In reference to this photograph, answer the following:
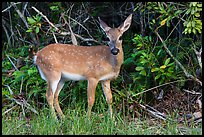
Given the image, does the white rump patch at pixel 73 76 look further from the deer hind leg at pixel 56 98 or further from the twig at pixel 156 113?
the twig at pixel 156 113

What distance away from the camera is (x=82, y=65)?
319 inches

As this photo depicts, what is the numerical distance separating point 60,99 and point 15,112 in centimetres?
90

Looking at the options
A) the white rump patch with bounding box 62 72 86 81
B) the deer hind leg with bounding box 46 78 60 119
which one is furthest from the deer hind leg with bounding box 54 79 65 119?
the white rump patch with bounding box 62 72 86 81

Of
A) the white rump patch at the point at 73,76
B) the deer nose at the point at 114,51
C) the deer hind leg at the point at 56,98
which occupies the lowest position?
the deer hind leg at the point at 56,98

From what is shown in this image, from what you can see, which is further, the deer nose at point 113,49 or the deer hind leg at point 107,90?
the deer hind leg at point 107,90

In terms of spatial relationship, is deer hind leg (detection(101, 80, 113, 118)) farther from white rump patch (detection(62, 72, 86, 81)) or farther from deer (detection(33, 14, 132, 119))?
white rump patch (detection(62, 72, 86, 81))

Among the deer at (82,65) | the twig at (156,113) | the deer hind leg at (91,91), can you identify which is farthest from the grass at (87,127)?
the deer at (82,65)

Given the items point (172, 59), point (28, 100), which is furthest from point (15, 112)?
point (172, 59)

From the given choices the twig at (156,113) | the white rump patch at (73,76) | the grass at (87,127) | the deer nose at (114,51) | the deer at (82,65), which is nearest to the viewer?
the grass at (87,127)

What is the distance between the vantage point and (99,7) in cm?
991

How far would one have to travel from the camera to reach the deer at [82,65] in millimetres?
7961

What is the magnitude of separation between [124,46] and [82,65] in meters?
1.47

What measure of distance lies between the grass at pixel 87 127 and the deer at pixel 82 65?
79 cm

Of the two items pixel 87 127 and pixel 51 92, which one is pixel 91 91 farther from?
pixel 87 127
